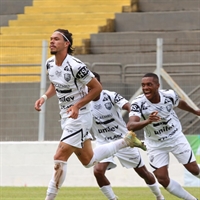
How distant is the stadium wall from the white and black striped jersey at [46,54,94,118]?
280 inches

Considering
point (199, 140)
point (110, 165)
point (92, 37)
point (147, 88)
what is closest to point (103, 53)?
point (92, 37)

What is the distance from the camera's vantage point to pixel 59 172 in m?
9.88

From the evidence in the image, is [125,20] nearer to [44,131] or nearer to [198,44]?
[198,44]

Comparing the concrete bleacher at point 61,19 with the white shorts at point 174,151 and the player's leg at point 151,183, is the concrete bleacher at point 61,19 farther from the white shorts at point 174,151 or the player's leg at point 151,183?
the white shorts at point 174,151

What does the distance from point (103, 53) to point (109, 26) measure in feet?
9.70

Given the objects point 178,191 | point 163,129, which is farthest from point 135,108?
point 178,191

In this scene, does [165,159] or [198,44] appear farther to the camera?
[198,44]

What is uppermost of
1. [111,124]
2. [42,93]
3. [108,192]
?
[111,124]

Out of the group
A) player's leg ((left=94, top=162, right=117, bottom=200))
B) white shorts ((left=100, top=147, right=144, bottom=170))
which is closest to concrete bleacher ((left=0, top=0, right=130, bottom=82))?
white shorts ((left=100, top=147, right=144, bottom=170))

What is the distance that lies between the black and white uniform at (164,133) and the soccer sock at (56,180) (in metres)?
1.87

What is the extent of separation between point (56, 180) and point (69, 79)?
130 cm

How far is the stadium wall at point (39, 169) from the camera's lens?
17141 mm

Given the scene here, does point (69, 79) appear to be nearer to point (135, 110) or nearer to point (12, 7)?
point (135, 110)

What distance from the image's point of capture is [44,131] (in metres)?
17.3
